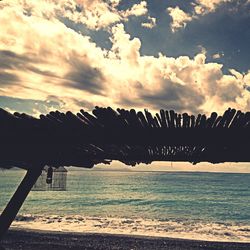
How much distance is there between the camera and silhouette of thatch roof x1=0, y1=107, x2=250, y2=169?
3225mm

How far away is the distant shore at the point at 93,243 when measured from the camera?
16781 mm

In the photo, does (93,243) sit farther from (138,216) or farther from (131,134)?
(138,216)

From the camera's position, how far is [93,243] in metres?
17.8

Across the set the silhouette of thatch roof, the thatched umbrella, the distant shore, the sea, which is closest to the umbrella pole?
the thatched umbrella

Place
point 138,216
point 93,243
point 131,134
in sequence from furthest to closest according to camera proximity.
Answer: point 138,216, point 93,243, point 131,134

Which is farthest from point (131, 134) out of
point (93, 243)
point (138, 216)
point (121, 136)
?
point (138, 216)

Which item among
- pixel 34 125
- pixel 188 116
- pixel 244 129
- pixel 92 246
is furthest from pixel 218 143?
pixel 92 246

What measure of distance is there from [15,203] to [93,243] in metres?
15.0

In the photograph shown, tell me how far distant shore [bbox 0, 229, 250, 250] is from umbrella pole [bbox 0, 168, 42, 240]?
1331 centimetres

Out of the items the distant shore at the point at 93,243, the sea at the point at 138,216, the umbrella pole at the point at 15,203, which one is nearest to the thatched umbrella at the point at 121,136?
the umbrella pole at the point at 15,203

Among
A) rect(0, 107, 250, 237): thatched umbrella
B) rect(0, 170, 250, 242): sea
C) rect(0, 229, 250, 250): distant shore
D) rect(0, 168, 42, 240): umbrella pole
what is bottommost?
rect(0, 170, 250, 242): sea

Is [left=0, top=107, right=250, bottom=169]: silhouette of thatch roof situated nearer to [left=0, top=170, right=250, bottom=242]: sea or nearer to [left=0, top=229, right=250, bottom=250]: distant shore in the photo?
[left=0, top=229, right=250, bottom=250]: distant shore

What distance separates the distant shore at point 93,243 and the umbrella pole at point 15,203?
1331 centimetres

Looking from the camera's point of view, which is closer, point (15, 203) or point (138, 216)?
point (15, 203)
